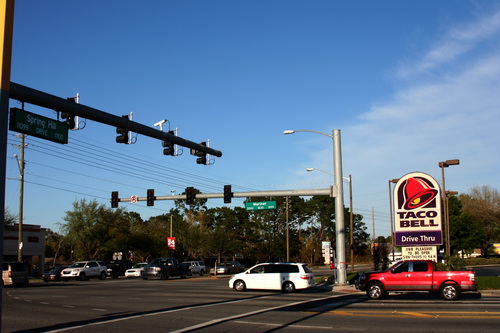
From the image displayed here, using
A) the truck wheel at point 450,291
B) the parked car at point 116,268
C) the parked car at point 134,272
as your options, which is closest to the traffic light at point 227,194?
the truck wheel at point 450,291

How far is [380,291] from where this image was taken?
21.8m

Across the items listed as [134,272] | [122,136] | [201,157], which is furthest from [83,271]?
[122,136]

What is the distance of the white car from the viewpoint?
26.1 meters

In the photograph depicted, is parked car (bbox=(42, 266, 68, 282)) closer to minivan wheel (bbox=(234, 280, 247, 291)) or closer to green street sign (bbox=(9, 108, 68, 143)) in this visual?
minivan wheel (bbox=(234, 280, 247, 291))

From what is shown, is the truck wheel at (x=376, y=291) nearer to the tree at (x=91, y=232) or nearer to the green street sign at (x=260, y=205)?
the green street sign at (x=260, y=205)

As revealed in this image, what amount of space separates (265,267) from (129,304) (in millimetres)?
9068

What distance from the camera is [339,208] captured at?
30859 millimetres

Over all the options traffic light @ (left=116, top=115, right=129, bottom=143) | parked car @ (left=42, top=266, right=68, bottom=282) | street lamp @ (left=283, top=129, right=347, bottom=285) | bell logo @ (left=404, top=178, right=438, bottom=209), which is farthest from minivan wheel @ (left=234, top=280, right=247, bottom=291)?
parked car @ (left=42, top=266, right=68, bottom=282)

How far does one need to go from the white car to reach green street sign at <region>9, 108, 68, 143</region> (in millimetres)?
14424

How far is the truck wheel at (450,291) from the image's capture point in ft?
66.6

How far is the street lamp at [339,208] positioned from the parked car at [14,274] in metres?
20.1

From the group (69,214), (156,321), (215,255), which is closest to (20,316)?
(156,321)

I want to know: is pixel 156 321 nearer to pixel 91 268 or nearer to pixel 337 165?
pixel 337 165

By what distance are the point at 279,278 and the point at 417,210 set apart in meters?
9.63
